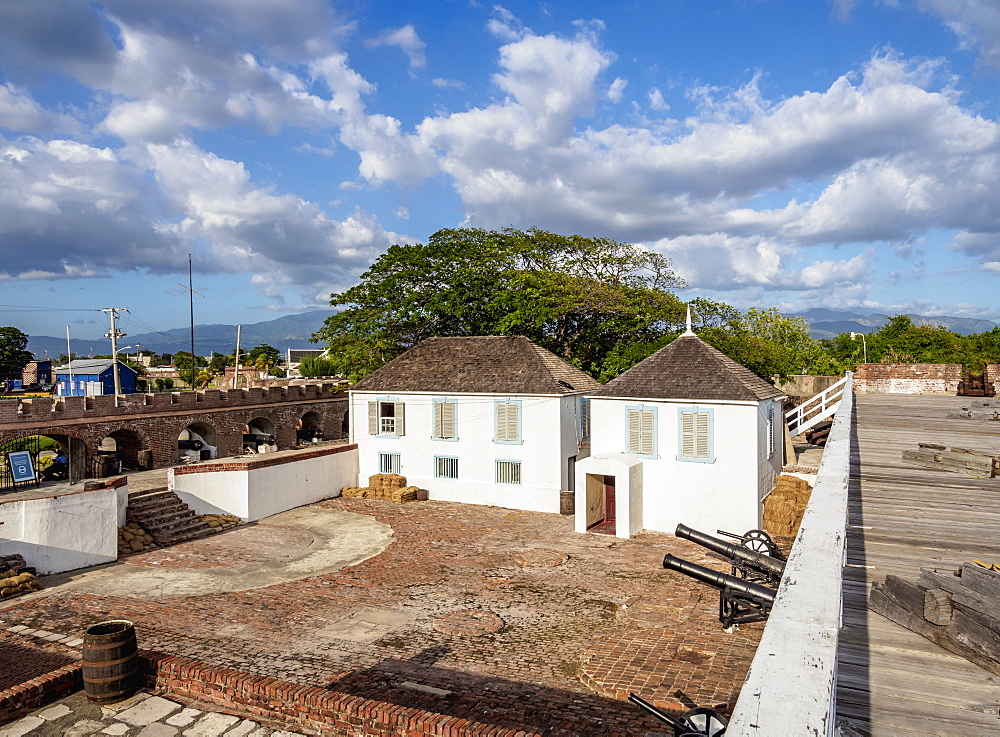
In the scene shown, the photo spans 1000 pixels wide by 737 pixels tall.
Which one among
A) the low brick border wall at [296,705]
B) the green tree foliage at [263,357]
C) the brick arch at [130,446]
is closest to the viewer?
the low brick border wall at [296,705]

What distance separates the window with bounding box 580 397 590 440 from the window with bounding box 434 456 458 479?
18.1ft

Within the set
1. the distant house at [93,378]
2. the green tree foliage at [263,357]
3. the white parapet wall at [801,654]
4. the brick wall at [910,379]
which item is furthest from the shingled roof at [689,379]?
the green tree foliage at [263,357]

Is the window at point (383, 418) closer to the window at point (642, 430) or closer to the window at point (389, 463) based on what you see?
the window at point (389, 463)

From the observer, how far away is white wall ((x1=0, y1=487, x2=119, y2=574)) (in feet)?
56.4

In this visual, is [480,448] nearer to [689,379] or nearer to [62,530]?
[689,379]

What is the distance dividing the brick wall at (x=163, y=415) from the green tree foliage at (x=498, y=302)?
223 inches

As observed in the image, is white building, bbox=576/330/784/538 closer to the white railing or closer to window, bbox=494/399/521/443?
the white railing

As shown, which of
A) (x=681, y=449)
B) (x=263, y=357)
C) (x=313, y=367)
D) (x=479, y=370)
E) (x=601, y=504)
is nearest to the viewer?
(x=681, y=449)

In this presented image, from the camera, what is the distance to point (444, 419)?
27.5 meters

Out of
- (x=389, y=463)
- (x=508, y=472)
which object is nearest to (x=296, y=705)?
(x=508, y=472)

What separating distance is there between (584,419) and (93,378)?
59.0 metres

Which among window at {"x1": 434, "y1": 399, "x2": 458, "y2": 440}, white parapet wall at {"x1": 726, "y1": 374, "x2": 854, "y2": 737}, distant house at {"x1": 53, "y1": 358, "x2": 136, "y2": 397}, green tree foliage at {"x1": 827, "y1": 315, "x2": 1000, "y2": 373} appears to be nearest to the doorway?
window at {"x1": 434, "y1": 399, "x2": 458, "y2": 440}

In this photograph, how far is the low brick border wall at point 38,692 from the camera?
8.45 metres

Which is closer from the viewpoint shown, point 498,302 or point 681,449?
point 681,449
